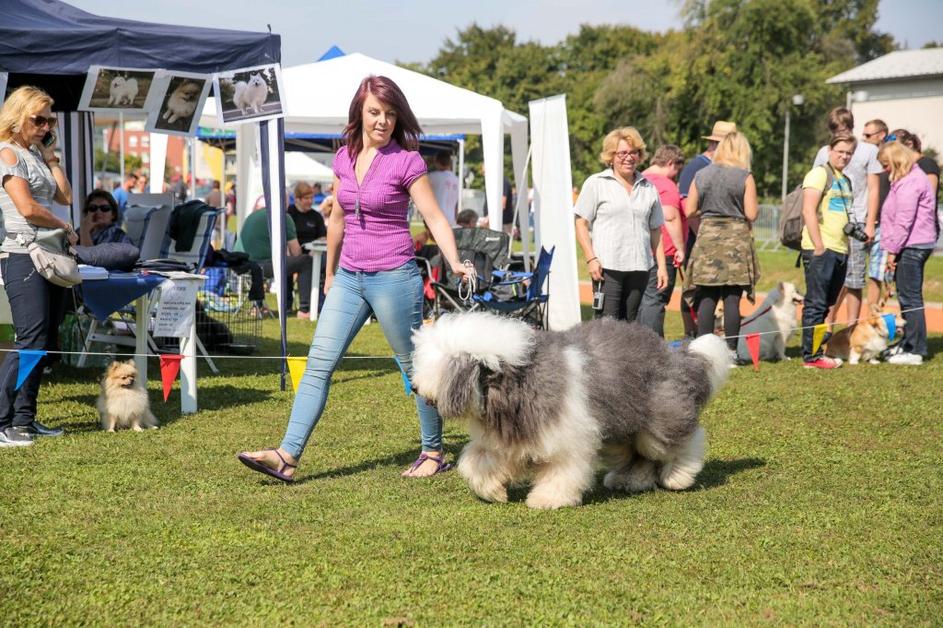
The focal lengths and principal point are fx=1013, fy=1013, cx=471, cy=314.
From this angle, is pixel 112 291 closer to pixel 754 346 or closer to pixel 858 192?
pixel 754 346

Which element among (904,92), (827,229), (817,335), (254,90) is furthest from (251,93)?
(904,92)

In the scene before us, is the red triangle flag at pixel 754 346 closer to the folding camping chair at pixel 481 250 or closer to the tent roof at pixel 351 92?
the folding camping chair at pixel 481 250

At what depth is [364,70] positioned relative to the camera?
43.6 ft

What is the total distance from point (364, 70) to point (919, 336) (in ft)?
24.6

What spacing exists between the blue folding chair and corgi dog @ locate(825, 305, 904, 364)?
2966 millimetres

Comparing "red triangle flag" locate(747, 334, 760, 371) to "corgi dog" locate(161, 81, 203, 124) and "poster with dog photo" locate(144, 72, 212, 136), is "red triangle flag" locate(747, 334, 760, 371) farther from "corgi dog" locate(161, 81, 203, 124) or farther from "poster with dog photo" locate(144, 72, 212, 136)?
"corgi dog" locate(161, 81, 203, 124)

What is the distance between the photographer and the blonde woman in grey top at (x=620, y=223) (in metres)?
7.17

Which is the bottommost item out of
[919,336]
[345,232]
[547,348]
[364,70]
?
[919,336]

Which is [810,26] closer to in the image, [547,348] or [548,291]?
[548,291]

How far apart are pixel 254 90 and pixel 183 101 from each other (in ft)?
3.20

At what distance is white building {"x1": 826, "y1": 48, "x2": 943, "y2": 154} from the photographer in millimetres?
43312

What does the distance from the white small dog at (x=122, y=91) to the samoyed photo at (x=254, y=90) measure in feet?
2.45

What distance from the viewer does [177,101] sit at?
8.95 meters

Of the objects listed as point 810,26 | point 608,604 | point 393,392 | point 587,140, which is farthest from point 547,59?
point 608,604
